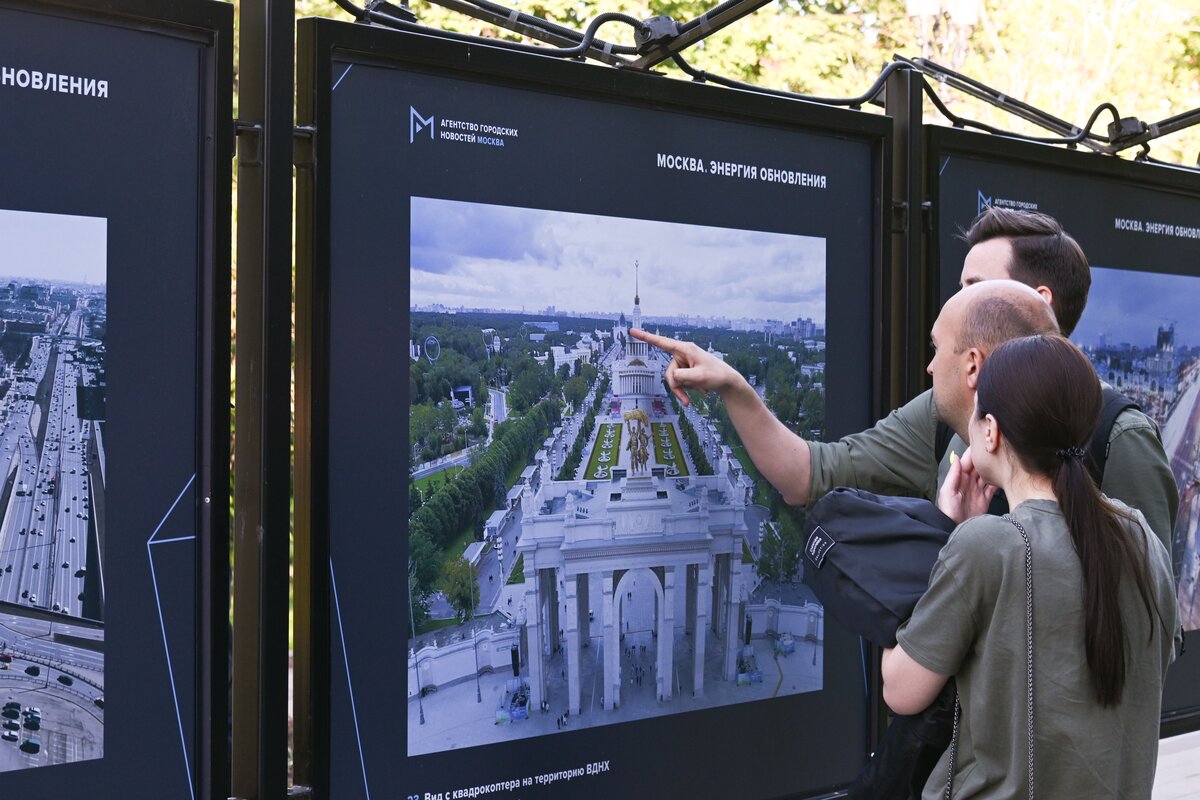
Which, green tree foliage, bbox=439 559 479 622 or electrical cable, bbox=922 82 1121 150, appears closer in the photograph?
green tree foliage, bbox=439 559 479 622

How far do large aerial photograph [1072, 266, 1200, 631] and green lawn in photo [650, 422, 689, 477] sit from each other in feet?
5.55

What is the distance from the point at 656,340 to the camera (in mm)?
2988

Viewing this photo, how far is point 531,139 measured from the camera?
2799 mm

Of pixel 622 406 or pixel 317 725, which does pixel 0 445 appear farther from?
pixel 622 406

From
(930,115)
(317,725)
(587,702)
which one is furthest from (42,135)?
(930,115)

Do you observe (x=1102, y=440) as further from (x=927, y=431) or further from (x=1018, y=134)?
(x=1018, y=134)

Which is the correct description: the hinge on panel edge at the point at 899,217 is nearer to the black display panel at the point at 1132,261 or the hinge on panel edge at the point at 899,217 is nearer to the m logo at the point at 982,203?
the black display panel at the point at 1132,261

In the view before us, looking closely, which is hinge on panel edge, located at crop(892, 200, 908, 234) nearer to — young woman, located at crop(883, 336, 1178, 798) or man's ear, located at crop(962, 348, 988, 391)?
man's ear, located at crop(962, 348, 988, 391)

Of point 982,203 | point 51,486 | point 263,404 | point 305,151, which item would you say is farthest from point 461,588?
point 982,203

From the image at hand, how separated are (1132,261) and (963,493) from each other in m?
1.98

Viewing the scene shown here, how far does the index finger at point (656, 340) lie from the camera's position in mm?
2980

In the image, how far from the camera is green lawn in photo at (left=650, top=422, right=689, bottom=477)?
3.04m

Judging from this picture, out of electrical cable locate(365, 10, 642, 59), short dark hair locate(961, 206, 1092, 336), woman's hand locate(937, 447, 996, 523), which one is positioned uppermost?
electrical cable locate(365, 10, 642, 59)

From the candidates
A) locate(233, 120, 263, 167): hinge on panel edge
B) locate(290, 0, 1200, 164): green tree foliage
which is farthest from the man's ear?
locate(290, 0, 1200, 164): green tree foliage
